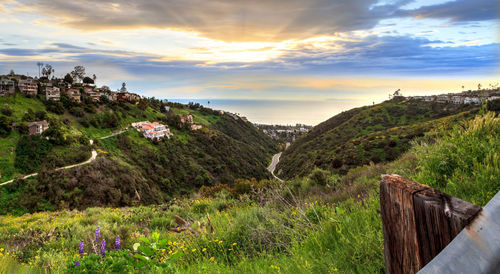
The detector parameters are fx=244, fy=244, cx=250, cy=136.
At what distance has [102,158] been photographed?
3628cm

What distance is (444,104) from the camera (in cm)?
6391

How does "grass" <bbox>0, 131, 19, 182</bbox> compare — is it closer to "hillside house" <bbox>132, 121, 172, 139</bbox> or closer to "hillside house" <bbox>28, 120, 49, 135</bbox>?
"hillside house" <bbox>28, 120, 49, 135</bbox>

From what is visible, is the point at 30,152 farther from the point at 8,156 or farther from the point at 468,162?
the point at 468,162

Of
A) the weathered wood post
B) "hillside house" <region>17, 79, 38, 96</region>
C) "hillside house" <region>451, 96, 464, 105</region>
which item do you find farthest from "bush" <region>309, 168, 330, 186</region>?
"hillside house" <region>451, 96, 464, 105</region>

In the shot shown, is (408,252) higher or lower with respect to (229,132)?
higher

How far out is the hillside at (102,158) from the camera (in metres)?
28.2

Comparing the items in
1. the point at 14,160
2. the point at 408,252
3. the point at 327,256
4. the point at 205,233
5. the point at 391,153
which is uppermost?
the point at 408,252

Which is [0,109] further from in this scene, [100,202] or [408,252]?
[408,252]

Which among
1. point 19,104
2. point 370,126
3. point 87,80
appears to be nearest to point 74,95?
point 19,104

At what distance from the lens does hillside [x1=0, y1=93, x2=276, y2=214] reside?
92.4 feet

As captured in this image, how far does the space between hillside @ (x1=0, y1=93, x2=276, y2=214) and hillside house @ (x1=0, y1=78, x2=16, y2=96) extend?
1859mm

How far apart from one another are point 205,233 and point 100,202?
95.1 ft

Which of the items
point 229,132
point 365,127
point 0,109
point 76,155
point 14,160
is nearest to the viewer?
point 14,160

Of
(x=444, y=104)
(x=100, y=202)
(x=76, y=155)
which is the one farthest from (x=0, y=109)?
(x=444, y=104)
